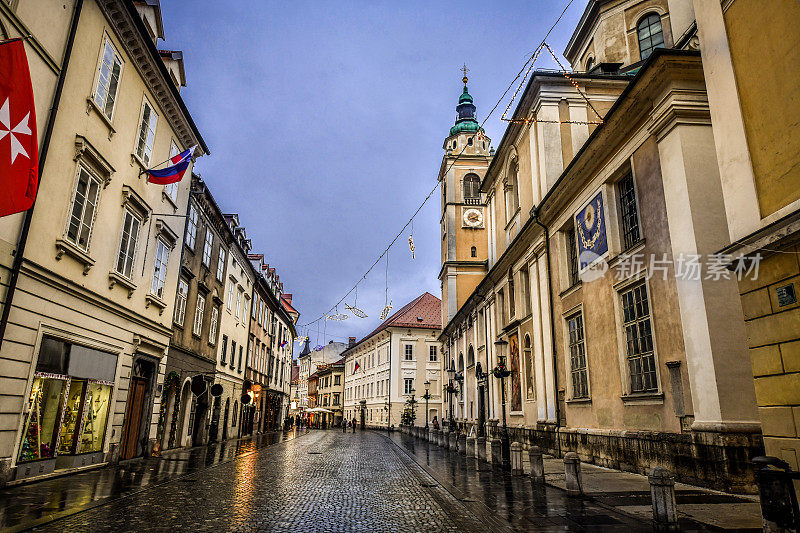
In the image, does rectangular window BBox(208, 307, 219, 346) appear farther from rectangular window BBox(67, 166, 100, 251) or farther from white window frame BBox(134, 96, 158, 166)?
rectangular window BBox(67, 166, 100, 251)

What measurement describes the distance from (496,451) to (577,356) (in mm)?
4175

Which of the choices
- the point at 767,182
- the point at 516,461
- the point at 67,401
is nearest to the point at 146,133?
the point at 67,401

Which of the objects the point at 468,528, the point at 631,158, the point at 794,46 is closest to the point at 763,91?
the point at 794,46

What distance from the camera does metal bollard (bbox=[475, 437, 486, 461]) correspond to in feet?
57.4

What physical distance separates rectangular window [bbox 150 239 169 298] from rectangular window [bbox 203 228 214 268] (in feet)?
17.1

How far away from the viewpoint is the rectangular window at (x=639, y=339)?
11953mm

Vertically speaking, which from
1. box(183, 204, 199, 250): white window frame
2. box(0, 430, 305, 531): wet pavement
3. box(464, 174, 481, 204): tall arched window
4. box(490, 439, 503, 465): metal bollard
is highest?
box(464, 174, 481, 204): tall arched window

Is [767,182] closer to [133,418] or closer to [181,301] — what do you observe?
[133,418]

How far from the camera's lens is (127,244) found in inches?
571

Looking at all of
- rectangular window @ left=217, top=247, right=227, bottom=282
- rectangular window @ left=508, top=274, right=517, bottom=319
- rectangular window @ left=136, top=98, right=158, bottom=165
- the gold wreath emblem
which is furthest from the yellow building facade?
rectangular window @ left=217, top=247, right=227, bottom=282

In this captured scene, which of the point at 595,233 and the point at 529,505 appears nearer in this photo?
the point at 529,505

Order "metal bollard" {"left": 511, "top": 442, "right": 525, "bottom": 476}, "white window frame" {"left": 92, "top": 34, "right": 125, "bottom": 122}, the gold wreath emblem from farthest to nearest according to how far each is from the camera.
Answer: the gold wreath emblem < "metal bollard" {"left": 511, "top": 442, "right": 525, "bottom": 476} < "white window frame" {"left": 92, "top": 34, "right": 125, "bottom": 122}

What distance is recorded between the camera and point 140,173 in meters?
15.0

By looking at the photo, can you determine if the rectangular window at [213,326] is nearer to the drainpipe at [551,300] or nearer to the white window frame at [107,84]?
the white window frame at [107,84]
